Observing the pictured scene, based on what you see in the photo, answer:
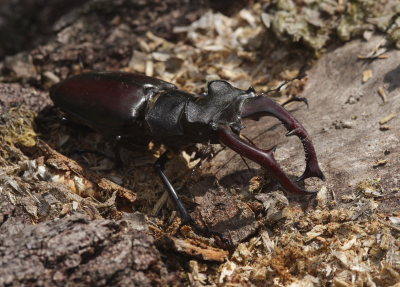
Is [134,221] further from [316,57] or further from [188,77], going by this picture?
[316,57]

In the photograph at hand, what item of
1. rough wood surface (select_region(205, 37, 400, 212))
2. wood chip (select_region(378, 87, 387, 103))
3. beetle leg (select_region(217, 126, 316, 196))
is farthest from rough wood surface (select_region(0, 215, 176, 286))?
wood chip (select_region(378, 87, 387, 103))

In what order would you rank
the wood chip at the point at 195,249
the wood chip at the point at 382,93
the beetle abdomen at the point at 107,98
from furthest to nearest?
the beetle abdomen at the point at 107,98
the wood chip at the point at 382,93
the wood chip at the point at 195,249

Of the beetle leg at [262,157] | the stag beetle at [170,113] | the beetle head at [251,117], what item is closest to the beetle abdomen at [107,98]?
the stag beetle at [170,113]

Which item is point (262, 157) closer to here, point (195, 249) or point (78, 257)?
point (195, 249)

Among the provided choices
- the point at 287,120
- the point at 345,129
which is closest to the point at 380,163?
the point at 345,129

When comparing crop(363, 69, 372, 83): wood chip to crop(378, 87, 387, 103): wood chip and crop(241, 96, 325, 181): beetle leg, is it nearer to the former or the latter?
crop(378, 87, 387, 103): wood chip

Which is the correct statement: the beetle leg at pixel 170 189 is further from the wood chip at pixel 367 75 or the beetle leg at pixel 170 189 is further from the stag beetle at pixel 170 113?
the wood chip at pixel 367 75
